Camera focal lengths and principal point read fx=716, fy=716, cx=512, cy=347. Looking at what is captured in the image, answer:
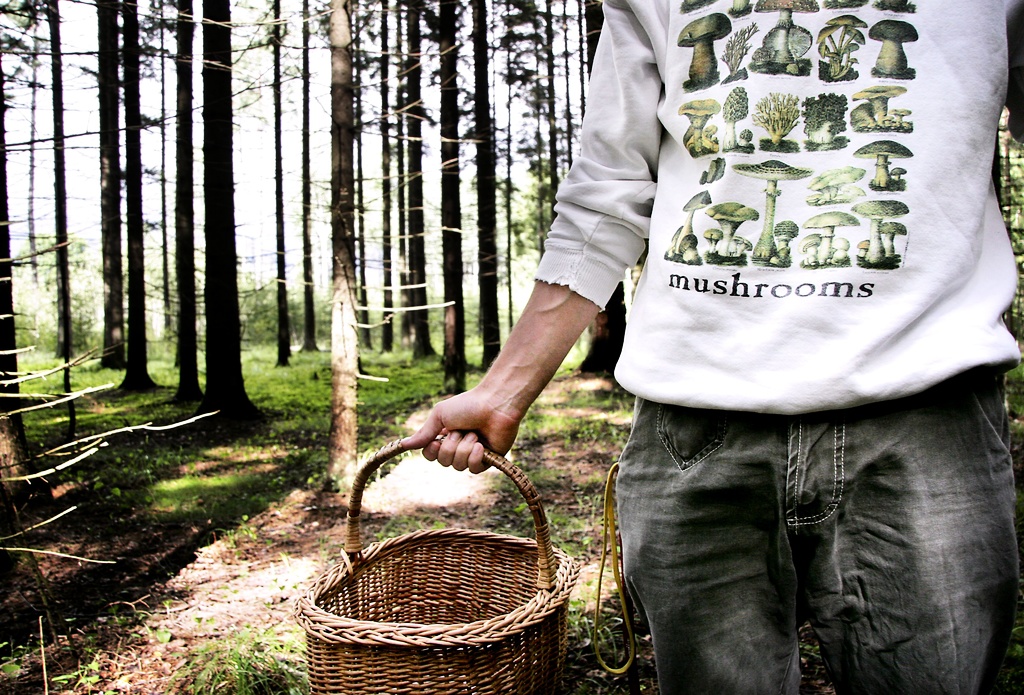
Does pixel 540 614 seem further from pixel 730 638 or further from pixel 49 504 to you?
pixel 49 504

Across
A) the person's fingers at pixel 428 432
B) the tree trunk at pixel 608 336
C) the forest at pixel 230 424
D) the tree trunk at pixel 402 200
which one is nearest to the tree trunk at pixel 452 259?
the forest at pixel 230 424

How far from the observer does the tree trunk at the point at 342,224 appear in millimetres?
5703

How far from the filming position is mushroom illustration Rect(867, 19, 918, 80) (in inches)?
42.5

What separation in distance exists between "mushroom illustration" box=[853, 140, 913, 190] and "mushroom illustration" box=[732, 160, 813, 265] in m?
0.11

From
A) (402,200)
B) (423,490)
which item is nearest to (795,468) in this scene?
(423,490)

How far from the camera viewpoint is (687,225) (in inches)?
47.4

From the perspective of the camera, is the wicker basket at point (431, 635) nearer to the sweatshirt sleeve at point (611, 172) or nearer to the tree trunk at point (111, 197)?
the sweatshirt sleeve at point (611, 172)

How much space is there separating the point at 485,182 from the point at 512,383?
10.8 metres

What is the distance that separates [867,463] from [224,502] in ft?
19.4

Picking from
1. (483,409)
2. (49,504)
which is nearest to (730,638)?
(483,409)

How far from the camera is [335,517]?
5.55 m

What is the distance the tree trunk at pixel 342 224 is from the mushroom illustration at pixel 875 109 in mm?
4934

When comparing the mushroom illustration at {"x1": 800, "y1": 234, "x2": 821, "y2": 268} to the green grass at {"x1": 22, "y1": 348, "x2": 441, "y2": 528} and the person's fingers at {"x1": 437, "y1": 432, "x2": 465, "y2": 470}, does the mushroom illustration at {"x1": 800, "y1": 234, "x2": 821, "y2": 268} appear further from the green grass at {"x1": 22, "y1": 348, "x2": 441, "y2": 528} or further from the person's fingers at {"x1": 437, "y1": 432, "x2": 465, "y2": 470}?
the green grass at {"x1": 22, "y1": 348, "x2": 441, "y2": 528}

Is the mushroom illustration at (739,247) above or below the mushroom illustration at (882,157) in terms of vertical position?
below
